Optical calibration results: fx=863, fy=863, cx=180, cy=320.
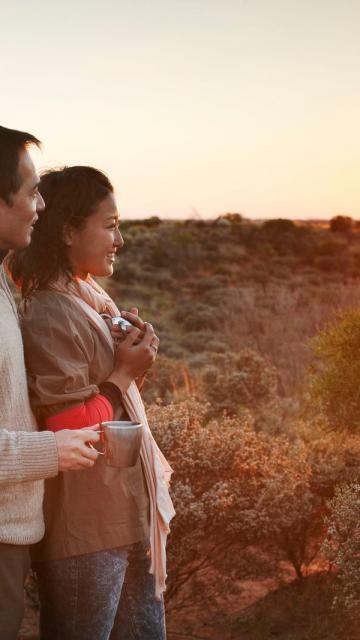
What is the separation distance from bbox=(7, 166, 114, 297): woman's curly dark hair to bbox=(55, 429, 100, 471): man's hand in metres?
0.47

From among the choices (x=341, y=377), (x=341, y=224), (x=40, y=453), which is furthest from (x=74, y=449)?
(x=341, y=224)

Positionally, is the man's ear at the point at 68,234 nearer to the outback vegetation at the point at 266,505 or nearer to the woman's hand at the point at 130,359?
the woman's hand at the point at 130,359

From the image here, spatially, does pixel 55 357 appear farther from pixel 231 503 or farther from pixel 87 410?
pixel 231 503

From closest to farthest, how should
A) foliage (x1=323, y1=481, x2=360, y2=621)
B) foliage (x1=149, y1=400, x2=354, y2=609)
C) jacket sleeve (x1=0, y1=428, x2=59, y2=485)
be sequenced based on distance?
jacket sleeve (x1=0, y1=428, x2=59, y2=485) < foliage (x1=323, y1=481, x2=360, y2=621) < foliage (x1=149, y1=400, x2=354, y2=609)

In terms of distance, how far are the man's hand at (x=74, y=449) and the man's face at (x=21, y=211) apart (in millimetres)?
439

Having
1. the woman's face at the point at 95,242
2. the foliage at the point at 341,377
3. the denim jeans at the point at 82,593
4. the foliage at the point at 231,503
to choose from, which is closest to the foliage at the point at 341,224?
A: the foliage at the point at 341,377

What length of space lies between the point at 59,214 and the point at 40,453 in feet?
2.21

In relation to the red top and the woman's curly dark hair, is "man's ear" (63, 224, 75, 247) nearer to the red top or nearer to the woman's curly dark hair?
the woman's curly dark hair

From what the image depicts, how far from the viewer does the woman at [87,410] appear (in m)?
1.99

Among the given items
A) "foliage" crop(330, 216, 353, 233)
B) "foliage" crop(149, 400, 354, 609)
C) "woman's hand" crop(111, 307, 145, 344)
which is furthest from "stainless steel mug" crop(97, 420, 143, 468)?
"foliage" crop(330, 216, 353, 233)

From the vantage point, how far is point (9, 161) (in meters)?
1.88

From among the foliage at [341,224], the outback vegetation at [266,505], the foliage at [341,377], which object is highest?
the foliage at [341,377]

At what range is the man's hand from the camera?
1.83 metres

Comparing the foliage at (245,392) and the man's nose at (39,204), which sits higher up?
the man's nose at (39,204)
